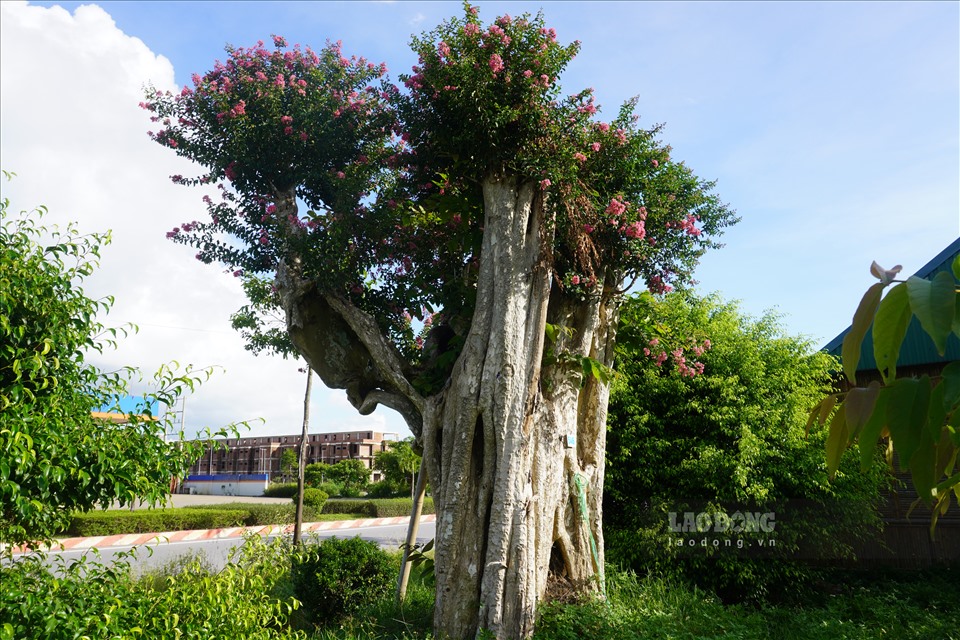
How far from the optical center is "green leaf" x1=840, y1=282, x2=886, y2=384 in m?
1.18

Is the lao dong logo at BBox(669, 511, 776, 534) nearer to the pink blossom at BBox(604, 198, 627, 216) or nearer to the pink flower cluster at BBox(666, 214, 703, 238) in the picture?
the pink flower cluster at BBox(666, 214, 703, 238)

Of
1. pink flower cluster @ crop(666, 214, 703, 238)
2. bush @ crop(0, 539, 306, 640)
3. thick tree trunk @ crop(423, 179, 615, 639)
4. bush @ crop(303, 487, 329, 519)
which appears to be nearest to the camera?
bush @ crop(0, 539, 306, 640)

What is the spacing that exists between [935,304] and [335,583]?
7.15m

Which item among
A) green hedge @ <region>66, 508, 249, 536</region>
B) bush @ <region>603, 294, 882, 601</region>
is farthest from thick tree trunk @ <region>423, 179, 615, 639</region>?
green hedge @ <region>66, 508, 249, 536</region>

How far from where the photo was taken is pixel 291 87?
26.9 feet

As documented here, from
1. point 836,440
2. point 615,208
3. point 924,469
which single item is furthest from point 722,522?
point 924,469

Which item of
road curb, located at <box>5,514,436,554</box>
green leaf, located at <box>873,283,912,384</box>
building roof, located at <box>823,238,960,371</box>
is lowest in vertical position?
road curb, located at <box>5,514,436,554</box>

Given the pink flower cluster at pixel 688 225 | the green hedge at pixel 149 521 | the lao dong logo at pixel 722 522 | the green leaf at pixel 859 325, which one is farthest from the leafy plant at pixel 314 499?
the green leaf at pixel 859 325

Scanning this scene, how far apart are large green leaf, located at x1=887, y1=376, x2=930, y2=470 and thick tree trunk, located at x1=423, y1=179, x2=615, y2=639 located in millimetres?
5071

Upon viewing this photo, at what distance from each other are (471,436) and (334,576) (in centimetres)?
246

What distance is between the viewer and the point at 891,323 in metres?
1.13

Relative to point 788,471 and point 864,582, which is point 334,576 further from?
point 864,582

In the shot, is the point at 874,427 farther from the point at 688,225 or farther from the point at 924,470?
the point at 688,225

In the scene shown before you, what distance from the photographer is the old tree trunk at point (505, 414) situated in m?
6.01
